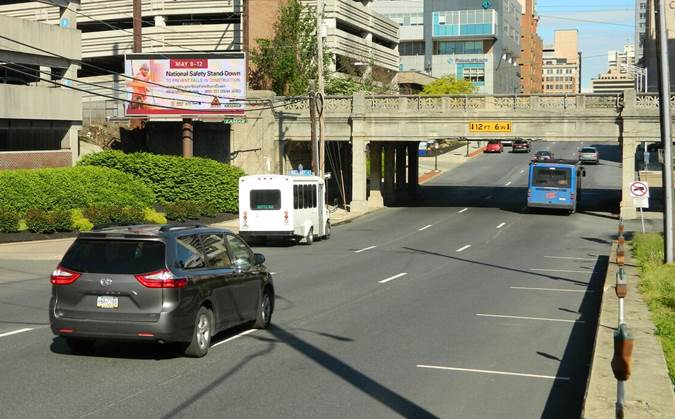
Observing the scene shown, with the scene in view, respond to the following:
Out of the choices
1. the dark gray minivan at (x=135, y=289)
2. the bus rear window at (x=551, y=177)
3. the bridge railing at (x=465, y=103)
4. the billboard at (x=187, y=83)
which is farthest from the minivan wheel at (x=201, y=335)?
the bridge railing at (x=465, y=103)

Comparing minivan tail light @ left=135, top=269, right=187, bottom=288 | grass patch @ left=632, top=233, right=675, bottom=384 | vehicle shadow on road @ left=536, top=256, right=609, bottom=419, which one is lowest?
vehicle shadow on road @ left=536, top=256, right=609, bottom=419

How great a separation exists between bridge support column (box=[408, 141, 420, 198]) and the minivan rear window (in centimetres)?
5502

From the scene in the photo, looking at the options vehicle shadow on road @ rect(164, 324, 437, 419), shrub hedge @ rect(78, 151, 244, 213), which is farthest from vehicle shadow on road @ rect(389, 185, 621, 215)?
vehicle shadow on road @ rect(164, 324, 437, 419)

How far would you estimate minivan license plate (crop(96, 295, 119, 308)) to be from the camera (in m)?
11.0

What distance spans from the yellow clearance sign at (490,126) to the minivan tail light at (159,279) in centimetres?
4107

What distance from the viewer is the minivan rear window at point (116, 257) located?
36.6 feet

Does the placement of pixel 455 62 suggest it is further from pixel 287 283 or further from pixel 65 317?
pixel 65 317

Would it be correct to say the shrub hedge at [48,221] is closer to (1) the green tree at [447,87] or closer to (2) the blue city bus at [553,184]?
(2) the blue city bus at [553,184]

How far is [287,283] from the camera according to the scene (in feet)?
69.4

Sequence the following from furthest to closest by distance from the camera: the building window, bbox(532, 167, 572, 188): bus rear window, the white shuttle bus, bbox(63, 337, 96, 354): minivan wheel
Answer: the building window → bbox(532, 167, 572, 188): bus rear window → the white shuttle bus → bbox(63, 337, 96, 354): minivan wheel

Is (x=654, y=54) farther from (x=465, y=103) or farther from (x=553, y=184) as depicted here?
(x=553, y=184)

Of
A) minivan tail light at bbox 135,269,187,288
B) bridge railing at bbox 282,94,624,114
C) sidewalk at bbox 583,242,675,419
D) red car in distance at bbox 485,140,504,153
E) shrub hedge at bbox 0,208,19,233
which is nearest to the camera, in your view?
sidewalk at bbox 583,242,675,419

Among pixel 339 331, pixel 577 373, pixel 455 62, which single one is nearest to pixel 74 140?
pixel 339 331

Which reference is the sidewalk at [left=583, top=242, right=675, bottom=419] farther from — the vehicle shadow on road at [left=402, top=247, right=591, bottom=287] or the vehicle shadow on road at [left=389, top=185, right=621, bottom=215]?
the vehicle shadow on road at [left=389, top=185, right=621, bottom=215]
